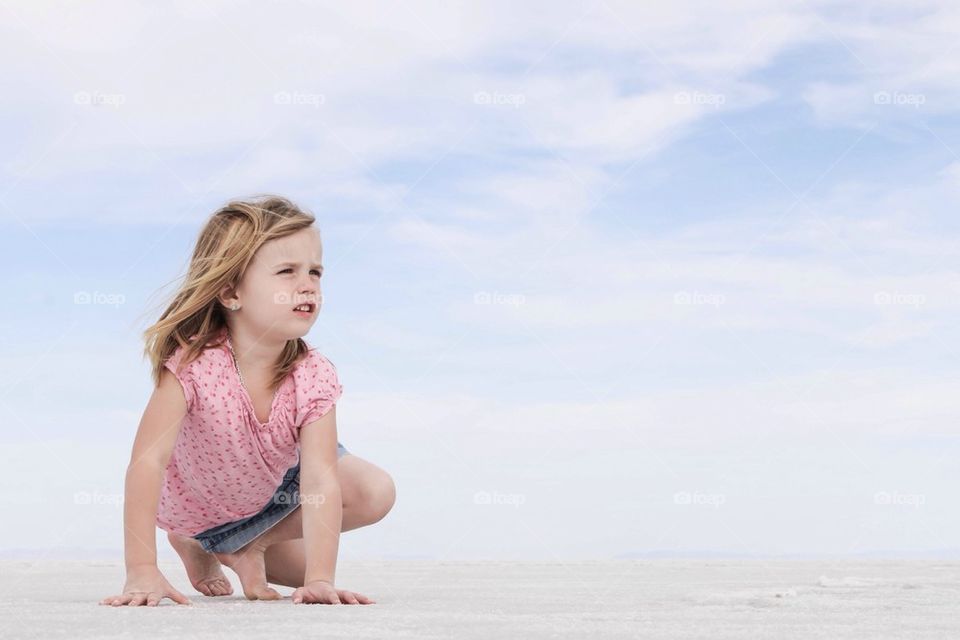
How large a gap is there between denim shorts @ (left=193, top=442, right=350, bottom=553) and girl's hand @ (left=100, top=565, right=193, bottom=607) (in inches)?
21.8

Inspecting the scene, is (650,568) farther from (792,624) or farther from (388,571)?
(792,624)

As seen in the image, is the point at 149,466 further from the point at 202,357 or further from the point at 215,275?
the point at 215,275

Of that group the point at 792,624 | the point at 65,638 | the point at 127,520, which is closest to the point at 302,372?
the point at 127,520

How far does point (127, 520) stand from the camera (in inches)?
108

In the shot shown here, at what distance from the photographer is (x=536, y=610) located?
2350mm

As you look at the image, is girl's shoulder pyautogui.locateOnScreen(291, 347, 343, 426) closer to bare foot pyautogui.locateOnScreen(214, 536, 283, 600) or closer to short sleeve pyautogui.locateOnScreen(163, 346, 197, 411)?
short sleeve pyautogui.locateOnScreen(163, 346, 197, 411)

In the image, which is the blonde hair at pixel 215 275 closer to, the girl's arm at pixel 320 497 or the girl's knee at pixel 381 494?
the girl's arm at pixel 320 497

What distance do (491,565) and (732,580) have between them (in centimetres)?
186

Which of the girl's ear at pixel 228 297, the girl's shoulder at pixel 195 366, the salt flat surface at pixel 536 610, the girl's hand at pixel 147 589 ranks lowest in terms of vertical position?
the salt flat surface at pixel 536 610

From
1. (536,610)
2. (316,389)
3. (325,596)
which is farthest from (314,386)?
(536,610)

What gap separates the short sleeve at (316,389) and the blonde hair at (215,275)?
0.19 ft

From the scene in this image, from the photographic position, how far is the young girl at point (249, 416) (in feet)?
9.32

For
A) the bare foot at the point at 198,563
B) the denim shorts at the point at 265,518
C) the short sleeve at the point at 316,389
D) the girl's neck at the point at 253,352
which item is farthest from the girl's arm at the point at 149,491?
the bare foot at the point at 198,563

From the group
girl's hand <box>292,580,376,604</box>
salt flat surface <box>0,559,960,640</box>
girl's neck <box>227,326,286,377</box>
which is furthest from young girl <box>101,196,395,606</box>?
salt flat surface <box>0,559,960,640</box>
